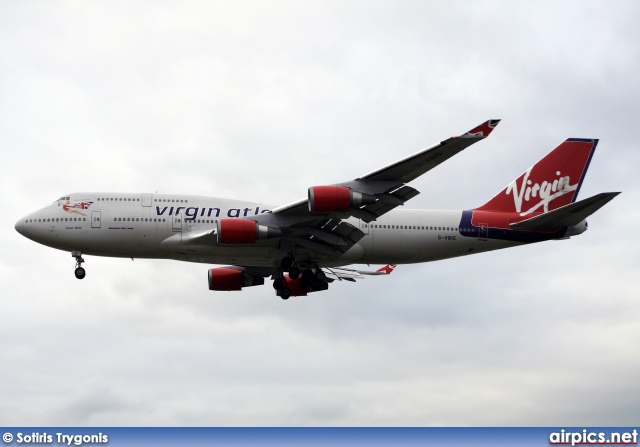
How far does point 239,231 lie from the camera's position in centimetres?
4272

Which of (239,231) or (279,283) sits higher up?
(279,283)

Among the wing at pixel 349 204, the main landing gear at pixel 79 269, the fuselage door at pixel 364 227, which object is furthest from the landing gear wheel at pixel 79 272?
the fuselage door at pixel 364 227

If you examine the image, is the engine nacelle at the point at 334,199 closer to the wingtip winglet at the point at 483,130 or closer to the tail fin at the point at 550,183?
the wingtip winglet at the point at 483,130

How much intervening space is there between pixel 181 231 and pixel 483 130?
52.5 ft

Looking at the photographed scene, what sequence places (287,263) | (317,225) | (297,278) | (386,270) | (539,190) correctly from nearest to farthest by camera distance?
(317,225) → (287,263) → (297,278) → (539,190) → (386,270)

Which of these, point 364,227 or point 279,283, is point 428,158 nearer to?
point 364,227

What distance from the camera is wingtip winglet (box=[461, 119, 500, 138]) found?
1452 inches

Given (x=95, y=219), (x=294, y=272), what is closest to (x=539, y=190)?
(x=294, y=272)

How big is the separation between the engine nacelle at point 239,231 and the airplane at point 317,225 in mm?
46

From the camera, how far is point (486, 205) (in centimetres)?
5009

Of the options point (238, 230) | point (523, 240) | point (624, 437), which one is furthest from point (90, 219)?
point (624, 437)

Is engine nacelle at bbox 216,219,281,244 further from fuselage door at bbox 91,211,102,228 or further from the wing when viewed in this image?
fuselage door at bbox 91,211,102,228

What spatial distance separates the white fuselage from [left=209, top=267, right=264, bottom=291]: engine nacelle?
14.0 ft

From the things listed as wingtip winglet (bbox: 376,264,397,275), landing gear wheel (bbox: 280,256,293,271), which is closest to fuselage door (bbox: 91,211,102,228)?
landing gear wheel (bbox: 280,256,293,271)
